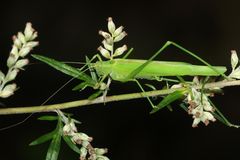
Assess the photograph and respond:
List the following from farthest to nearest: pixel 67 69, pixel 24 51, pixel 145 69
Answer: pixel 145 69 → pixel 67 69 → pixel 24 51

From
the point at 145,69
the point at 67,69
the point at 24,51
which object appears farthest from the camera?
the point at 145,69

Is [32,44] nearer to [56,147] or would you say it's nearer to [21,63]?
[21,63]

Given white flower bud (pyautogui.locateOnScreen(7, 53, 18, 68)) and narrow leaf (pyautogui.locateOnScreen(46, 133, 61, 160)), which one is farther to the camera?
narrow leaf (pyautogui.locateOnScreen(46, 133, 61, 160))

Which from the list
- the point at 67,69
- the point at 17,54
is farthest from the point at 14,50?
the point at 67,69

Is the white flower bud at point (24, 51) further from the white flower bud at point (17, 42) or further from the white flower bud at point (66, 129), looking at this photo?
the white flower bud at point (66, 129)

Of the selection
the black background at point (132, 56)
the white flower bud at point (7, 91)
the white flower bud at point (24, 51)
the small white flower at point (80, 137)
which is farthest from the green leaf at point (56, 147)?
the black background at point (132, 56)

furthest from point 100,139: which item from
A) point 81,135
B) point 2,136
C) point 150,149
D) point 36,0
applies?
point 81,135

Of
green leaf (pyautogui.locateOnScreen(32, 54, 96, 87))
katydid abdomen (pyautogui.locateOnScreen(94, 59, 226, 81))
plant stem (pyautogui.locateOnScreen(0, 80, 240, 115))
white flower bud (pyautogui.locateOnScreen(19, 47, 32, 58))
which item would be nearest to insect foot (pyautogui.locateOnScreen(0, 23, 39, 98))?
white flower bud (pyautogui.locateOnScreen(19, 47, 32, 58))

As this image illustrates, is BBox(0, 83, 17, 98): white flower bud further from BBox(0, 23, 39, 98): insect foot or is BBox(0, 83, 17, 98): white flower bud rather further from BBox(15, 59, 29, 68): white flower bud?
BBox(15, 59, 29, 68): white flower bud

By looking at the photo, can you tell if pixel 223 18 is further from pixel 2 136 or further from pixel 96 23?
pixel 2 136
